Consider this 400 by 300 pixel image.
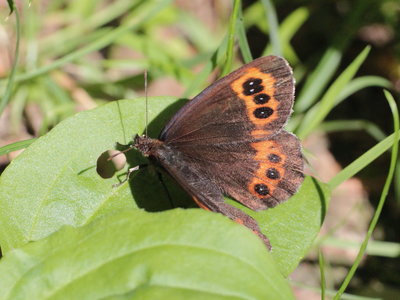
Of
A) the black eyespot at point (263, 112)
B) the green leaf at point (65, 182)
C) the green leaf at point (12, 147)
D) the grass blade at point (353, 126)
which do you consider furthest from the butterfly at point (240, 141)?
the grass blade at point (353, 126)

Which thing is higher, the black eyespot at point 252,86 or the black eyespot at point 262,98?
the black eyespot at point 252,86

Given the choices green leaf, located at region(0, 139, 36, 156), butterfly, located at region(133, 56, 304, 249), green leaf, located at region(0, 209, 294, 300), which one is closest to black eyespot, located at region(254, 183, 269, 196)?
butterfly, located at region(133, 56, 304, 249)

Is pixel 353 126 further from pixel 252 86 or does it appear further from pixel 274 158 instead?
pixel 252 86

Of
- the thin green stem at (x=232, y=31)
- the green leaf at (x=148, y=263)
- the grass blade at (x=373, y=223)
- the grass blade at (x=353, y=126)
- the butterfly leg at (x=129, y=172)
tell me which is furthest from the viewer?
the grass blade at (x=353, y=126)

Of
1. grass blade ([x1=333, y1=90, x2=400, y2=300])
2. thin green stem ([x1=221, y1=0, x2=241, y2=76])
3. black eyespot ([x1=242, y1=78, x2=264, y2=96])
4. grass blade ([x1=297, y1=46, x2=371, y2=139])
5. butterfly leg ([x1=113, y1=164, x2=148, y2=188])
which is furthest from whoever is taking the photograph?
grass blade ([x1=297, y1=46, x2=371, y2=139])

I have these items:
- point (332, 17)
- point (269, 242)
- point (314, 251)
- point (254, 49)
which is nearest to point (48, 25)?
point (254, 49)

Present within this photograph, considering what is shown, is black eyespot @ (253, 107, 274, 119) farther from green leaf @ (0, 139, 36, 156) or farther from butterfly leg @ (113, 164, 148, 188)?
green leaf @ (0, 139, 36, 156)

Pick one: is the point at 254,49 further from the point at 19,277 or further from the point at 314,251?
the point at 19,277

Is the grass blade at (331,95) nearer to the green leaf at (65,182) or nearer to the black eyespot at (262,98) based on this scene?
the black eyespot at (262,98)
